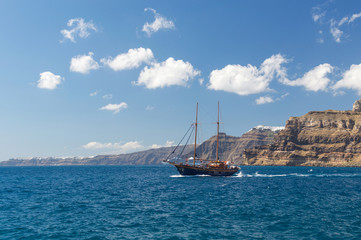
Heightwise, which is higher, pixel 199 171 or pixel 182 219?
pixel 199 171

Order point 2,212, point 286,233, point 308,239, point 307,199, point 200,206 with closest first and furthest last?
point 308,239, point 286,233, point 2,212, point 200,206, point 307,199

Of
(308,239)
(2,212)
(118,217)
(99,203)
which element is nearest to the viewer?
(308,239)

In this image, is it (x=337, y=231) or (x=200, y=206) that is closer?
(x=337, y=231)

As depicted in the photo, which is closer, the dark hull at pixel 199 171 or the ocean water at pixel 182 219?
the ocean water at pixel 182 219

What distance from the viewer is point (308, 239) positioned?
78.9 ft

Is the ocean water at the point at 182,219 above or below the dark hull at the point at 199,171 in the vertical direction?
below

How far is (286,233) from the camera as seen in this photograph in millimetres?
25594

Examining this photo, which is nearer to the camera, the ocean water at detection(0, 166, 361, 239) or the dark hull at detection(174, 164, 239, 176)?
the ocean water at detection(0, 166, 361, 239)

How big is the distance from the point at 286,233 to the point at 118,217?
17414 millimetres

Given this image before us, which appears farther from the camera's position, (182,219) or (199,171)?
(199,171)

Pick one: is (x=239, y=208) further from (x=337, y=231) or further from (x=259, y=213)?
(x=337, y=231)

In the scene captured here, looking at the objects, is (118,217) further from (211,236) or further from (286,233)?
(286,233)

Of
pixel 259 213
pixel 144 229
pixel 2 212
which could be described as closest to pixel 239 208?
pixel 259 213

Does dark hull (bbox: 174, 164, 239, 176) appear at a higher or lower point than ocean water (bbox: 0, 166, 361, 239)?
higher
